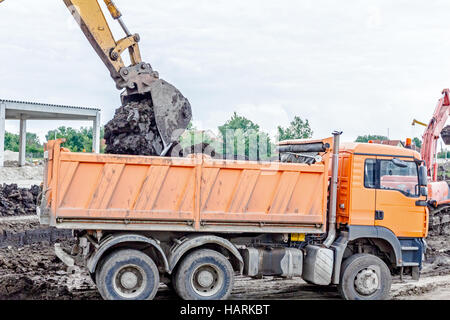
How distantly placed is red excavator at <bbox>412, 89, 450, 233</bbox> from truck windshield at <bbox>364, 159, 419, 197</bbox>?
7.63 meters

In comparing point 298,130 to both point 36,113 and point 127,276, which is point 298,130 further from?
point 127,276

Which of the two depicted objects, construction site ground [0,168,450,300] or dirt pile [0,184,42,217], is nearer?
construction site ground [0,168,450,300]

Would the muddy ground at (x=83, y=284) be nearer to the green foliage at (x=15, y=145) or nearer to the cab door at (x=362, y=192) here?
the cab door at (x=362, y=192)

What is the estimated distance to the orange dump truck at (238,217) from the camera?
23.0ft

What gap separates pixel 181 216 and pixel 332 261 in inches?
95.2

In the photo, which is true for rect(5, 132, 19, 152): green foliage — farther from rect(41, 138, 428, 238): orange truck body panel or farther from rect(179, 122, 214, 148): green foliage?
rect(41, 138, 428, 238): orange truck body panel

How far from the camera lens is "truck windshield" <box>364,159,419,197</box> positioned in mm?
8101

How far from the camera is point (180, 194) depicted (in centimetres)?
732

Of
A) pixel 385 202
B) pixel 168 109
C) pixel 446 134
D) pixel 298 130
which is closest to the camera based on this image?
pixel 385 202

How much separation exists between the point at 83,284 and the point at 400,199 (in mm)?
5368

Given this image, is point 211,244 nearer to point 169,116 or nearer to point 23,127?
point 169,116

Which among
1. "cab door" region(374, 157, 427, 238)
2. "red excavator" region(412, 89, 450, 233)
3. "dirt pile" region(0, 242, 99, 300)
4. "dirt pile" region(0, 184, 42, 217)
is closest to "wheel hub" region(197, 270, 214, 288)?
"dirt pile" region(0, 242, 99, 300)

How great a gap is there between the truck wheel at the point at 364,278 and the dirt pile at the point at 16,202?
12.3 metres

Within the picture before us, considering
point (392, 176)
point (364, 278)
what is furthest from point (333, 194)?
point (364, 278)
